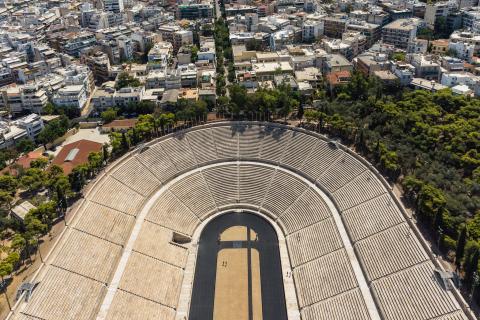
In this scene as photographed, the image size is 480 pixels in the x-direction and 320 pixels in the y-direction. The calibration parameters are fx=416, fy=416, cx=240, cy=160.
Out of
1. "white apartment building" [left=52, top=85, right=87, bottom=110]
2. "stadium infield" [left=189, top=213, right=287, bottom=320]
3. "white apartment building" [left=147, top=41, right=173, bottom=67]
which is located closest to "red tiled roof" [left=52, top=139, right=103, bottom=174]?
"white apartment building" [left=52, top=85, right=87, bottom=110]

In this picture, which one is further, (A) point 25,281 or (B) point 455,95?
(B) point 455,95

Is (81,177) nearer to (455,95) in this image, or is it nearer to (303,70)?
(303,70)

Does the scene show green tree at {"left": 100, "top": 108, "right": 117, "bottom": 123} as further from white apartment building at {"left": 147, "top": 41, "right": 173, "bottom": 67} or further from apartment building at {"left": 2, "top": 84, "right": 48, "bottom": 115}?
white apartment building at {"left": 147, "top": 41, "right": 173, "bottom": 67}

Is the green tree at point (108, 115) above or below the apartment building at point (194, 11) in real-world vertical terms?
below

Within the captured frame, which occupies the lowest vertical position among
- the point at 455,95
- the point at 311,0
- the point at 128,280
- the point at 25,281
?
the point at 128,280

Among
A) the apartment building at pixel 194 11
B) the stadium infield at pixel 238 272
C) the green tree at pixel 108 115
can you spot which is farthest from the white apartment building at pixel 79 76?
the apartment building at pixel 194 11

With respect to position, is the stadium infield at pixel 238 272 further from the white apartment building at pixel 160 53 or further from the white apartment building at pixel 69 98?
the white apartment building at pixel 160 53

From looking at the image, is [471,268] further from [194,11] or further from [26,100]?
[194,11]

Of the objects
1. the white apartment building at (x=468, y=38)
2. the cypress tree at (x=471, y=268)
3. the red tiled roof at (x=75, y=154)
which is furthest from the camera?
the white apartment building at (x=468, y=38)

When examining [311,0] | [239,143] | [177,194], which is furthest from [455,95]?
[311,0]
